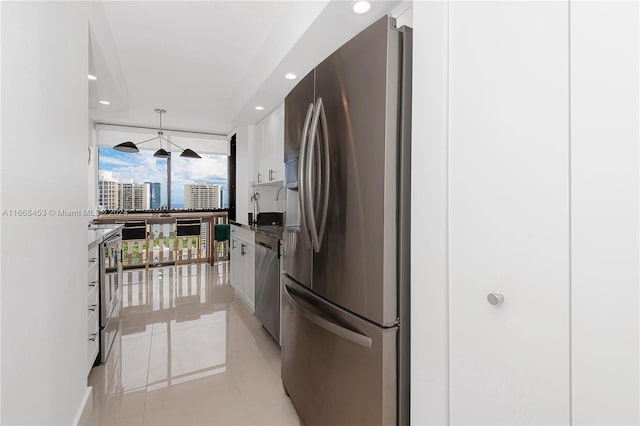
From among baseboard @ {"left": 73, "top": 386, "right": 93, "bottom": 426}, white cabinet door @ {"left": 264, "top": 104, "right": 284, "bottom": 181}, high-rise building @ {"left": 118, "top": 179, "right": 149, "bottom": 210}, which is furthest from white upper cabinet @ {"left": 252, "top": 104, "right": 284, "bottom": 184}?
high-rise building @ {"left": 118, "top": 179, "right": 149, "bottom": 210}

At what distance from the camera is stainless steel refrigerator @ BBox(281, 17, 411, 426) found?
3.58ft

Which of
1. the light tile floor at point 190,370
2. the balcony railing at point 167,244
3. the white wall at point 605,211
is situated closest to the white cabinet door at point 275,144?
the light tile floor at point 190,370

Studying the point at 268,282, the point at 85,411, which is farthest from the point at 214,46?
the point at 85,411

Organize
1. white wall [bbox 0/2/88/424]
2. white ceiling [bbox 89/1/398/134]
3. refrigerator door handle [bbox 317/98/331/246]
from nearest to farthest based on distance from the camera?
white wall [bbox 0/2/88/424], refrigerator door handle [bbox 317/98/331/246], white ceiling [bbox 89/1/398/134]

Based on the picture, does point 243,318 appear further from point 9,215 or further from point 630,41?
point 630,41

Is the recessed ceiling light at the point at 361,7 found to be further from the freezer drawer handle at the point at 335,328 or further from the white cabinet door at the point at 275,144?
the white cabinet door at the point at 275,144

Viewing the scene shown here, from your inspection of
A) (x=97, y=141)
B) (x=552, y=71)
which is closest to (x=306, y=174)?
(x=552, y=71)

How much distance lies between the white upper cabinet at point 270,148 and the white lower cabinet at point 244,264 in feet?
2.21

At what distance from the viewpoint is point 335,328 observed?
1296mm

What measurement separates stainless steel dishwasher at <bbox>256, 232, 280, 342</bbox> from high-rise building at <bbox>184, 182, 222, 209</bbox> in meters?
4.18

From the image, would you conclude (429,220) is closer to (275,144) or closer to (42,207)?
(42,207)

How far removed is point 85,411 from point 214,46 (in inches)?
109

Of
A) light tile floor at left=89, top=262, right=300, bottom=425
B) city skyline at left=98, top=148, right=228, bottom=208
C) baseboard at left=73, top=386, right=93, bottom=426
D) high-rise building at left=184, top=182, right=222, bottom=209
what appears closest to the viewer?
baseboard at left=73, top=386, right=93, bottom=426

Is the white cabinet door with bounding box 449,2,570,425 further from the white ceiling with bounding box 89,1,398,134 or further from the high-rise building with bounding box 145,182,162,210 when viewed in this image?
the high-rise building with bounding box 145,182,162,210
